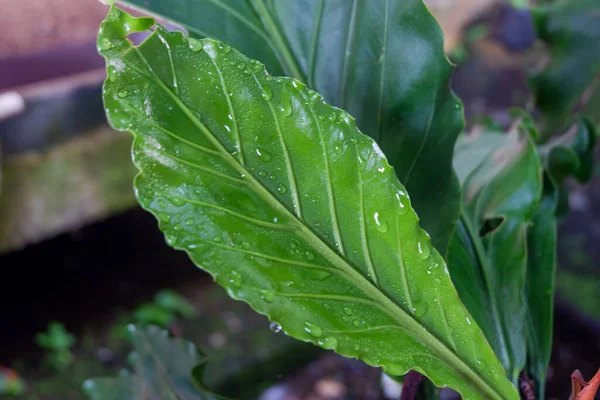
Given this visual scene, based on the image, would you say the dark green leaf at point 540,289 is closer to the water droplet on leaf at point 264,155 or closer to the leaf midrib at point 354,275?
the leaf midrib at point 354,275

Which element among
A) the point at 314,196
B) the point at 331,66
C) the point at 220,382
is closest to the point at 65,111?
the point at 220,382

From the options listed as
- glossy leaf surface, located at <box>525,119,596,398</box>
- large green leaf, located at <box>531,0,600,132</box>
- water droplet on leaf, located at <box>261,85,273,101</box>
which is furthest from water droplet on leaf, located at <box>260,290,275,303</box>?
large green leaf, located at <box>531,0,600,132</box>

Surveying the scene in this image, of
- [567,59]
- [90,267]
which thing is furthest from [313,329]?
[90,267]

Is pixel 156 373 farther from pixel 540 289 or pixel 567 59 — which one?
pixel 567 59

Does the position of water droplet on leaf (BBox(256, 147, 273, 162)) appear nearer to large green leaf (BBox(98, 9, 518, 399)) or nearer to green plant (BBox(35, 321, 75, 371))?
large green leaf (BBox(98, 9, 518, 399))

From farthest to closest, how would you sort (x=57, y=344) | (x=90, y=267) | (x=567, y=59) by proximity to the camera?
(x=90, y=267) < (x=57, y=344) < (x=567, y=59)
